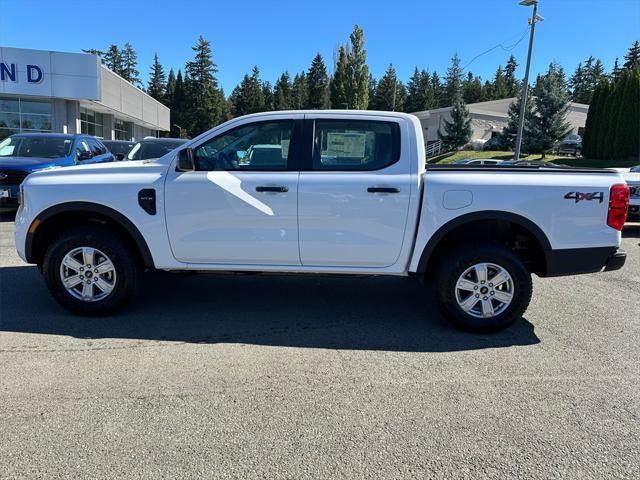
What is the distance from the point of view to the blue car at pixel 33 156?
29.6 ft

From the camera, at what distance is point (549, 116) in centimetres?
3356

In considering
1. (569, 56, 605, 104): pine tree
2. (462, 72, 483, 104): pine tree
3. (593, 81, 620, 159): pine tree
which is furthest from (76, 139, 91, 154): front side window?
(569, 56, 605, 104): pine tree

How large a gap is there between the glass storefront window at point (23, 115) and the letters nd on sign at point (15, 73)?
177 centimetres

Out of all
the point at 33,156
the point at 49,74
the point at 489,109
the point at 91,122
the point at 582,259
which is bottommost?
the point at 582,259

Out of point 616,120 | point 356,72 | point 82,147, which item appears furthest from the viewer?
point 356,72

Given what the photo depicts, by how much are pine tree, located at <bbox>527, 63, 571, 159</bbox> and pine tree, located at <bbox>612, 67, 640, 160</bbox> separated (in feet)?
10.8

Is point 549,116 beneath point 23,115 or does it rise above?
above

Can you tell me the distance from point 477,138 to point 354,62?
24.0 m

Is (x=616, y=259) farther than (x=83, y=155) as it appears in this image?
No

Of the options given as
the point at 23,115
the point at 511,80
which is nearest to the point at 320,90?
the point at 511,80

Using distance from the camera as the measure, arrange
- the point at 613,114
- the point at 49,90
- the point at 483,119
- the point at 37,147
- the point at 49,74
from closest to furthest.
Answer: the point at 37,147 < the point at 49,74 < the point at 49,90 < the point at 613,114 < the point at 483,119

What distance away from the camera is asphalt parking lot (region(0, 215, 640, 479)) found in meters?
2.56

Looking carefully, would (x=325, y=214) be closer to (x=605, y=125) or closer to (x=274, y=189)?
(x=274, y=189)

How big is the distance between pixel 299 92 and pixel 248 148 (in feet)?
320
